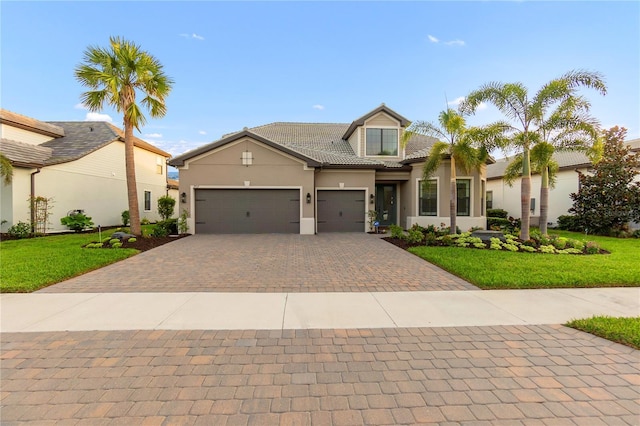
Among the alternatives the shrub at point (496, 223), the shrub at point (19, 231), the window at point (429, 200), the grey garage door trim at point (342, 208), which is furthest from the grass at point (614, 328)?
the shrub at point (19, 231)

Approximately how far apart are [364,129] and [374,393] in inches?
640

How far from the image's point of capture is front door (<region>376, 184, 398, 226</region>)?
714 inches

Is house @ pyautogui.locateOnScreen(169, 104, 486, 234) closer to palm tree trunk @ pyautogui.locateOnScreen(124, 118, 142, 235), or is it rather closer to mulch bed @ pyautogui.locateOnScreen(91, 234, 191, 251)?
mulch bed @ pyautogui.locateOnScreen(91, 234, 191, 251)

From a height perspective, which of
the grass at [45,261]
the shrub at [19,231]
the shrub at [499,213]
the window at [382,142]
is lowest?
the grass at [45,261]

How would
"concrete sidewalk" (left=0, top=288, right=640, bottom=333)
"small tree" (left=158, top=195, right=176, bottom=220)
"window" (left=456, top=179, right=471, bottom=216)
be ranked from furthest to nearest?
"small tree" (left=158, top=195, right=176, bottom=220) → "window" (left=456, top=179, right=471, bottom=216) → "concrete sidewalk" (left=0, top=288, right=640, bottom=333)

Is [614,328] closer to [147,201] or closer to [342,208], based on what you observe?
[342,208]

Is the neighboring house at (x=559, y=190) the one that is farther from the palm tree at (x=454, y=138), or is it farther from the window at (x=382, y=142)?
the window at (x=382, y=142)

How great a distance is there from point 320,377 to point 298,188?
12.4 m

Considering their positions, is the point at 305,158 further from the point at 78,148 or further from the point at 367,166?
the point at 78,148

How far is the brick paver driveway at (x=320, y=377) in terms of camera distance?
7.86 feet

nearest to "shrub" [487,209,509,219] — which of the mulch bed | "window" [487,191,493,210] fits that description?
"window" [487,191,493,210]

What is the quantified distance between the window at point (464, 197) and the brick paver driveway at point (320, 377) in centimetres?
1232

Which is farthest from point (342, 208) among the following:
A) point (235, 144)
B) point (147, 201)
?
point (147, 201)

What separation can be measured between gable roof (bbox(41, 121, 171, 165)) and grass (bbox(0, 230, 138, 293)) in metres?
6.46
